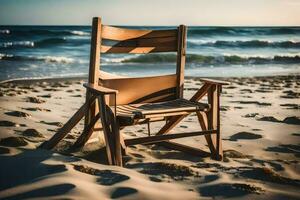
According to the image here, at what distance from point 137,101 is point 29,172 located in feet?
5.07

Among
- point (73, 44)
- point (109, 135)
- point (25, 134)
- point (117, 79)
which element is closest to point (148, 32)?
point (117, 79)

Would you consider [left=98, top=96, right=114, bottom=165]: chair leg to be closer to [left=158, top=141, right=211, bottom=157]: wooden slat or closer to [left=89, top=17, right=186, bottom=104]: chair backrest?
[left=89, top=17, right=186, bottom=104]: chair backrest

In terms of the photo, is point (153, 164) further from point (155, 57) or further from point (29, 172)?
point (155, 57)

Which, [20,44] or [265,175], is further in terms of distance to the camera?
[20,44]

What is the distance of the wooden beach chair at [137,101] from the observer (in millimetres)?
3459

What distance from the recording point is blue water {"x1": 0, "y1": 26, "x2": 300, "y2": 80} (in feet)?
47.2

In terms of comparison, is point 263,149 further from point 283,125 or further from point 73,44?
point 73,44

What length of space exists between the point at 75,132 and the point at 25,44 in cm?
2291

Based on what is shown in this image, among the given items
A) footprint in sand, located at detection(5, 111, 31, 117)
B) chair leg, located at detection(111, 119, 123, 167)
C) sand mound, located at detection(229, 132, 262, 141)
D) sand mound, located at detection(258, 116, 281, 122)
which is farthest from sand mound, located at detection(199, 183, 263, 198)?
footprint in sand, located at detection(5, 111, 31, 117)

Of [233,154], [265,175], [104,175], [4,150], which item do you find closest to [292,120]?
[233,154]

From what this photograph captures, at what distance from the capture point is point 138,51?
4.43m

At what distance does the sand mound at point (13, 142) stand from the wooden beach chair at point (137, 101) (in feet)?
0.81

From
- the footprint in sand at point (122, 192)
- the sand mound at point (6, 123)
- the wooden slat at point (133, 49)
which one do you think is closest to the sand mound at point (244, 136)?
the wooden slat at point (133, 49)

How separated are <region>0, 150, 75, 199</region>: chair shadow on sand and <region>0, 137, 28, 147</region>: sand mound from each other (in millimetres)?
349
